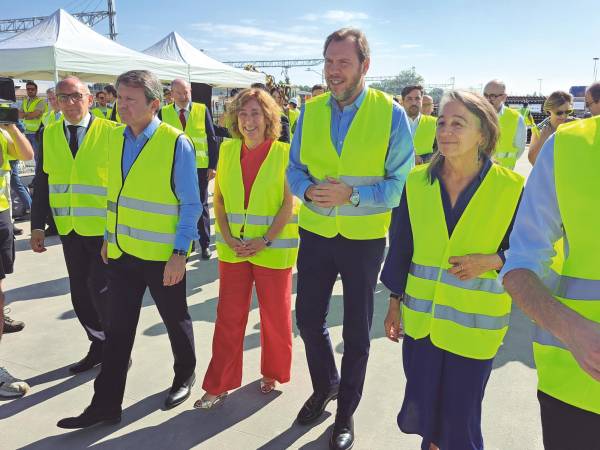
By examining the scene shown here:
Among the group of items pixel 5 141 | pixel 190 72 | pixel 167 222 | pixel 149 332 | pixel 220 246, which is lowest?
pixel 149 332

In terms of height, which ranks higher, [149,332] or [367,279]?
[367,279]

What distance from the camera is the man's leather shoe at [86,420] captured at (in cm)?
264

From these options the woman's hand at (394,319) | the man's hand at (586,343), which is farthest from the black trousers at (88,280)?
the man's hand at (586,343)

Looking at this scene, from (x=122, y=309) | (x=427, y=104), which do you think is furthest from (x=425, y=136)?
(x=122, y=309)

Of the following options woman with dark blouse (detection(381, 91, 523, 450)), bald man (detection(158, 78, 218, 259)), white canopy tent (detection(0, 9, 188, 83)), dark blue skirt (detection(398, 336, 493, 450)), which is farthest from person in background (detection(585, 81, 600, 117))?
white canopy tent (detection(0, 9, 188, 83))

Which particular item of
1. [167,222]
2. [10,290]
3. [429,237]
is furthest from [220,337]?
[10,290]

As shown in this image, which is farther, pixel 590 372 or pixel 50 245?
pixel 50 245

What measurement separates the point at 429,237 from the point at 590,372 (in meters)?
0.93

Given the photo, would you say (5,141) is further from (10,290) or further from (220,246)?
(10,290)

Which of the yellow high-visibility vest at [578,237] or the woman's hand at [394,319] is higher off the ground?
the yellow high-visibility vest at [578,237]

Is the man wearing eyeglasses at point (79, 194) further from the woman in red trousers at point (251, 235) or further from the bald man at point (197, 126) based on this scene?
the bald man at point (197, 126)

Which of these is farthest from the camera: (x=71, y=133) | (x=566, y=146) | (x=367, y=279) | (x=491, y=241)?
(x=71, y=133)

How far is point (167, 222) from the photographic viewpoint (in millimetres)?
2732

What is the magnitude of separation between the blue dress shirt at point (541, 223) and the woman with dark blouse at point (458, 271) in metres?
0.58
